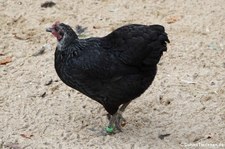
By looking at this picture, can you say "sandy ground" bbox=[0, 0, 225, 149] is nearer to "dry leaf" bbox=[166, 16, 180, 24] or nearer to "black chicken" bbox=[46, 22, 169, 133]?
"dry leaf" bbox=[166, 16, 180, 24]

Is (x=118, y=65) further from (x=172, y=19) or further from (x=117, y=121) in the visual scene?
(x=172, y=19)

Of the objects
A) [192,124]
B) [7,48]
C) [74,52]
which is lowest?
[7,48]

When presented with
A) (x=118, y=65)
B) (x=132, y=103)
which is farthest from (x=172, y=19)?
(x=118, y=65)

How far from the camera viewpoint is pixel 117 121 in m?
6.24

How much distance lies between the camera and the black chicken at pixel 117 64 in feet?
19.0

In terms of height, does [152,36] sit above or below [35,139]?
above

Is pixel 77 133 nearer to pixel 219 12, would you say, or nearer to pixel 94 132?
pixel 94 132

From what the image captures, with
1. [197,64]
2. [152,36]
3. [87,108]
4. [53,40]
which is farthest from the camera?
[53,40]

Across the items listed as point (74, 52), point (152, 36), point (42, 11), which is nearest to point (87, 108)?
point (74, 52)

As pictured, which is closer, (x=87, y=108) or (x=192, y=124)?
(x=192, y=124)

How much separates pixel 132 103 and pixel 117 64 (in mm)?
1010

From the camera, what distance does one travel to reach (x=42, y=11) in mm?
8672

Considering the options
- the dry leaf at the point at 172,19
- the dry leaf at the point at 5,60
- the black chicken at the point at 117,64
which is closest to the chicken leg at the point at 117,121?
the black chicken at the point at 117,64

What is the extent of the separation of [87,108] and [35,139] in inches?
34.3
